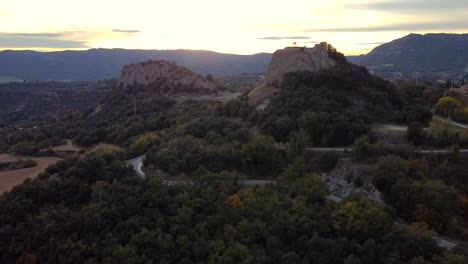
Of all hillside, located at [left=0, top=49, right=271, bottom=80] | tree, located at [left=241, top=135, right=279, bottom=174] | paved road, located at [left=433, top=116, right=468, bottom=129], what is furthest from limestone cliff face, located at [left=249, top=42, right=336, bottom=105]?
hillside, located at [left=0, top=49, right=271, bottom=80]

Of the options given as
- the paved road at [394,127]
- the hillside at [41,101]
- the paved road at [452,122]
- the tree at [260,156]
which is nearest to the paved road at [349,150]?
the tree at [260,156]

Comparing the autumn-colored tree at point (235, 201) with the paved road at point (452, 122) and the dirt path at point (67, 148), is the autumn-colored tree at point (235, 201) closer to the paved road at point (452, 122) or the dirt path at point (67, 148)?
the paved road at point (452, 122)

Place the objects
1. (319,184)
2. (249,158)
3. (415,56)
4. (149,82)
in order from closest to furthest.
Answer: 1. (319,184)
2. (249,158)
3. (149,82)
4. (415,56)

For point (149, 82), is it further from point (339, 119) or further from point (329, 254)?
point (329, 254)

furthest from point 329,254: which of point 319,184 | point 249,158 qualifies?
point 249,158

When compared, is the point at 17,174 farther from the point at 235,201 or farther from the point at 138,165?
the point at 235,201

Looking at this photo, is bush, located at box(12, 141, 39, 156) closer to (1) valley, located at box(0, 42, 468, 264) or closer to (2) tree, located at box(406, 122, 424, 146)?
(1) valley, located at box(0, 42, 468, 264)
